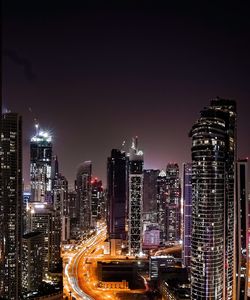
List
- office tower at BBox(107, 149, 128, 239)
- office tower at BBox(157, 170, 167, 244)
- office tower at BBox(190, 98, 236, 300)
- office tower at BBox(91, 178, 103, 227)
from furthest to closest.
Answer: office tower at BBox(91, 178, 103, 227), office tower at BBox(157, 170, 167, 244), office tower at BBox(107, 149, 128, 239), office tower at BBox(190, 98, 236, 300)

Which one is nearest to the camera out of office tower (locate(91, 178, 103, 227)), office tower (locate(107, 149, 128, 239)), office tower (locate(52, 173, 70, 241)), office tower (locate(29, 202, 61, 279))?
office tower (locate(29, 202, 61, 279))

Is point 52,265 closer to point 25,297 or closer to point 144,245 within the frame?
point 25,297

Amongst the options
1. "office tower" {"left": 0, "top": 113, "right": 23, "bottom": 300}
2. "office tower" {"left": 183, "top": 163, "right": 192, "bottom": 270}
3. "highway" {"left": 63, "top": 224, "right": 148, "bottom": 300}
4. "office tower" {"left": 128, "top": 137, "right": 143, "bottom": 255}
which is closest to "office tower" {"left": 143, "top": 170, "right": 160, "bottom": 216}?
Answer: "highway" {"left": 63, "top": 224, "right": 148, "bottom": 300}

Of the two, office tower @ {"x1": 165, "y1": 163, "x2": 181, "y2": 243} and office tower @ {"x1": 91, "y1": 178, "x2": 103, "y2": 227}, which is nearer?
office tower @ {"x1": 165, "y1": 163, "x2": 181, "y2": 243}

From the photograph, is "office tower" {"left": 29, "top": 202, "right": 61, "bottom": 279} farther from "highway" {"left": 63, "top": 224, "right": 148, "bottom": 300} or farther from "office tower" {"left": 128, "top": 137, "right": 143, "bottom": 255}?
"office tower" {"left": 128, "top": 137, "right": 143, "bottom": 255}

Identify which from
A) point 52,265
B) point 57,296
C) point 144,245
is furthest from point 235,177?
point 144,245

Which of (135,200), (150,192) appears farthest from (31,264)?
(150,192)

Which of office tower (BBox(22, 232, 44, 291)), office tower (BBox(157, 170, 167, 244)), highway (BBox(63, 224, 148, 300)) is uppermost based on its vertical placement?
office tower (BBox(157, 170, 167, 244))
